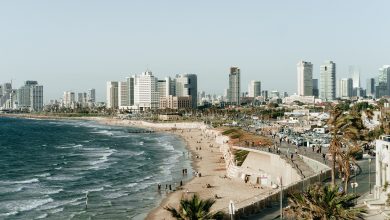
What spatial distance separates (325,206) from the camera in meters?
19.7

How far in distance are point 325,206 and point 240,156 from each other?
47.6 metres

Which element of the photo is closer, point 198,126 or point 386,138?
point 386,138

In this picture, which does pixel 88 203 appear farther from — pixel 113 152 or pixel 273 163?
pixel 113 152

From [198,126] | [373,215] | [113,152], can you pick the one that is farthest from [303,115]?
[373,215]

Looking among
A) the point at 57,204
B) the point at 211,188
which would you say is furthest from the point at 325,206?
the point at 211,188

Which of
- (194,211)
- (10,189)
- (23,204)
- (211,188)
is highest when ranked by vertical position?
(194,211)

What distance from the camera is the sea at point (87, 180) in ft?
149

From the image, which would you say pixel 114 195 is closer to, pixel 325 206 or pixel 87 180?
pixel 87 180

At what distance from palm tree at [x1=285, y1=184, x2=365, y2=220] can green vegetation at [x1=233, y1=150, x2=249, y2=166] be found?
44.0m

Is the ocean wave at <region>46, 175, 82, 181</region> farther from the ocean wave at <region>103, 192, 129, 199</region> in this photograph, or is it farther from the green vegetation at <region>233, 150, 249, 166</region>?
the green vegetation at <region>233, 150, 249, 166</region>

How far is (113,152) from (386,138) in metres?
72.0

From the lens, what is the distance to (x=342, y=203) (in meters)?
20.0

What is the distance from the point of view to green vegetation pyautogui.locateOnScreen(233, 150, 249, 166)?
→ 6511cm

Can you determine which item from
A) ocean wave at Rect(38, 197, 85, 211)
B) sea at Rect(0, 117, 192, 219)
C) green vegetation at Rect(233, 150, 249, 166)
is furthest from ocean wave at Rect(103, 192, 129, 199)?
green vegetation at Rect(233, 150, 249, 166)
